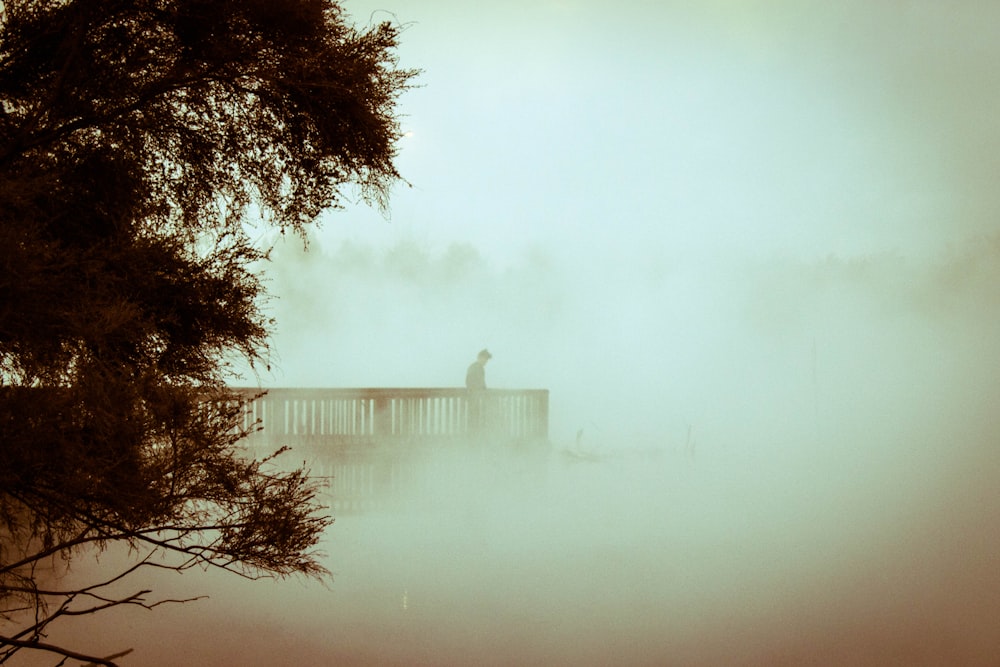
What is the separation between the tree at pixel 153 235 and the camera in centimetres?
362

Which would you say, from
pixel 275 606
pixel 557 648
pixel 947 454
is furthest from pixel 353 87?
pixel 947 454

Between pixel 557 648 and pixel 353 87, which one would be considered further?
pixel 557 648

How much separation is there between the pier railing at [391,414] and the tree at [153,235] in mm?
6849

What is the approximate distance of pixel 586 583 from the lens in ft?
31.9

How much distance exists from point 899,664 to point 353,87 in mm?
7611

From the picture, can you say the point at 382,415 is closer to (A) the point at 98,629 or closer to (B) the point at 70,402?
(A) the point at 98,629

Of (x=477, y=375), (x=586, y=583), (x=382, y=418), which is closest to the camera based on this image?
(x=586, y=583)

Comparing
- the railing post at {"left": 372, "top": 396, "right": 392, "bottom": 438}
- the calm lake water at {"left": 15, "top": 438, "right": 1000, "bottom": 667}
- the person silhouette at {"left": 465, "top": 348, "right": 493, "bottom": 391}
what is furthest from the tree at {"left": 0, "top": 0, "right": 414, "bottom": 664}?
the person silhouette at {"left": 465, "top": 348, "right": 493, "bottom": 391}

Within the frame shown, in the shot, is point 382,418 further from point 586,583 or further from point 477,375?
point 586,583

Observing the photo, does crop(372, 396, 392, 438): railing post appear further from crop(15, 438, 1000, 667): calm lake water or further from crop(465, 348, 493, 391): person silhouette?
crop(465, 348, 493, 391): person silhouette

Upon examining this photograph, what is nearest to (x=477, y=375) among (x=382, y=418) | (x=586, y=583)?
(x=382, y=418)

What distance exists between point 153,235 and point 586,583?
22.7 feet

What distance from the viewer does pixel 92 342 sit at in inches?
155

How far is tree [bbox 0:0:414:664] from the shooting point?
11.9ft
